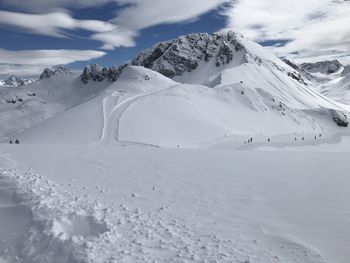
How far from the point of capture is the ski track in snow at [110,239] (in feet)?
29.3

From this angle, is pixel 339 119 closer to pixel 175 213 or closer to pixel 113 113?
pixel 113 113

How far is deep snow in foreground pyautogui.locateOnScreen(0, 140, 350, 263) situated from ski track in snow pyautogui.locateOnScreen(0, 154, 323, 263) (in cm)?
3

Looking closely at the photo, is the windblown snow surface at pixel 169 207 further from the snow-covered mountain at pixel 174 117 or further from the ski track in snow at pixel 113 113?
the snow-covered mountain at pixel 174 117

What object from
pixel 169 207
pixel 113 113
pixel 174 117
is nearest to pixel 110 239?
pixel 169 207

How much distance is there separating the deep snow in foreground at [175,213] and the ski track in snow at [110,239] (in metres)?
0.03

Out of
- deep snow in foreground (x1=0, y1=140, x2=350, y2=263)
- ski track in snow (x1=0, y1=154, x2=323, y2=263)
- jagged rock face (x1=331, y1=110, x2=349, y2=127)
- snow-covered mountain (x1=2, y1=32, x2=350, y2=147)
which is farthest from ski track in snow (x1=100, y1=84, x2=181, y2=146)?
jagged rock face (x1=331, y1=110, x2=349, y2=127)

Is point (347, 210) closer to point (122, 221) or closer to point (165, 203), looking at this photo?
point (165, 203)

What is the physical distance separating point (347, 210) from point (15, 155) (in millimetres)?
19610

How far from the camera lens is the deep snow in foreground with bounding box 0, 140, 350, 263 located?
9211 millimetres

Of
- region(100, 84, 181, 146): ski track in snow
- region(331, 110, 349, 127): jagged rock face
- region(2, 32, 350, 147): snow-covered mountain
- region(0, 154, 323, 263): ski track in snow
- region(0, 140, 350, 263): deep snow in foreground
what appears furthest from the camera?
region(331, 110, 349, 127): jagged rock face

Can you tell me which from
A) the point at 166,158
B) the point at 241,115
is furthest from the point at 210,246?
the point at 241,115

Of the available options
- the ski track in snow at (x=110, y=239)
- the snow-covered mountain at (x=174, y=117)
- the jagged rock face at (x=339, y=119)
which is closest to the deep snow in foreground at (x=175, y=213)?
the ski track in snow at (x=110, y=239)

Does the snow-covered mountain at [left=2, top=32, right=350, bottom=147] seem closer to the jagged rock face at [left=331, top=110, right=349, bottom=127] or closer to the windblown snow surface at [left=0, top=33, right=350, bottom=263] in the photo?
the jagged rock face at [left=331, top=110, right=349, bottom=127]

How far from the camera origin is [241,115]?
77.9m
